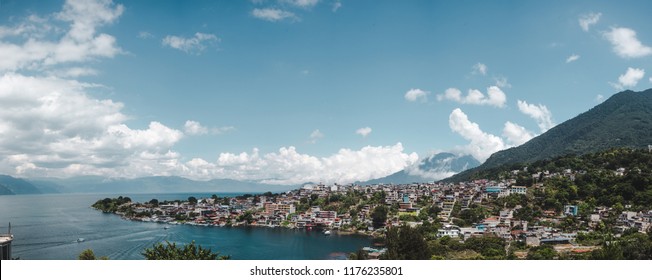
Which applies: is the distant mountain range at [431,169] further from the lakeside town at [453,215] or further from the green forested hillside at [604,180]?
the green forested hillside at [604,180]

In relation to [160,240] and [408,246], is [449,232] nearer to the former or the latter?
[408,246]

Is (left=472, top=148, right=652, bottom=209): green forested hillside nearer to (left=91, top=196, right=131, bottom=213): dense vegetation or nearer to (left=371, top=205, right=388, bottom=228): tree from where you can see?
(left=371, top=205, right=388, bottom=228): tree

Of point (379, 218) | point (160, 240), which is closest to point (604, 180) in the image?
point (379, 218)

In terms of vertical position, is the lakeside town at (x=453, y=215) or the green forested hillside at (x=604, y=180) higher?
the green forested hillside at (x=604, y=180)

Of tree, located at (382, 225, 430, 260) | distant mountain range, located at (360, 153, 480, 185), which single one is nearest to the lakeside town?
tree, located at (382, 225, 430, 260)

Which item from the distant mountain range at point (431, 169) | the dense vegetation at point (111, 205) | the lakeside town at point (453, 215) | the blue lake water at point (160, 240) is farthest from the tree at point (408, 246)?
the distant mountain range at point (431, 169)
